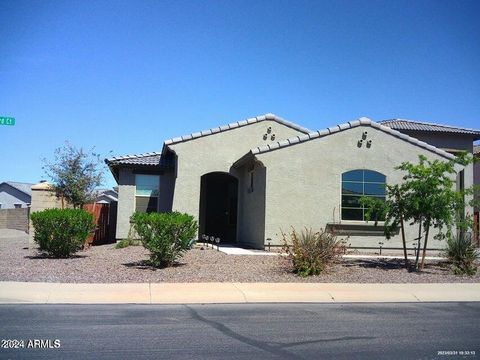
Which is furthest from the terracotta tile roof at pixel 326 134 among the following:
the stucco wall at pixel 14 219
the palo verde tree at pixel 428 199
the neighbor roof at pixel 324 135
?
the stucco wall at pixel 14 219

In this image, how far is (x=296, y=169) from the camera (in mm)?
18547

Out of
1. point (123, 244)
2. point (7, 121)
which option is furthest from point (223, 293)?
point (123, 244)

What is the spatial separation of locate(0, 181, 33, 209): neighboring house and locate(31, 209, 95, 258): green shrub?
160 feet

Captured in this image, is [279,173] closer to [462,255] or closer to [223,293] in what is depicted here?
[462,255]

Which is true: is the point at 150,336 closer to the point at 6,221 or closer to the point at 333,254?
the point at 333,254

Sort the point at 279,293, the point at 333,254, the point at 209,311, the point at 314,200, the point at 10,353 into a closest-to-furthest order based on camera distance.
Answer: the point at 10,353, the point at 209,311, the point at 279,293, the point at 333,254, the point at 314,200

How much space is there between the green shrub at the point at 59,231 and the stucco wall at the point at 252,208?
248 inches

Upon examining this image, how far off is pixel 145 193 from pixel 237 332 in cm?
1518

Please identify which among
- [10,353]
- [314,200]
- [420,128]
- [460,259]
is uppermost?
[420,128]

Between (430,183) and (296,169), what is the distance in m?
5.36

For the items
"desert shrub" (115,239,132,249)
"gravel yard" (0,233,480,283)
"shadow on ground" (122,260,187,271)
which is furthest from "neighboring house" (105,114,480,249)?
"shadow on ground" (122,260,187,271)

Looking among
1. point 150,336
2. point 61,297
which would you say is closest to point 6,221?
point 61,297

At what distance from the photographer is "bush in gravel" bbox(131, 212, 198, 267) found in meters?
13.8

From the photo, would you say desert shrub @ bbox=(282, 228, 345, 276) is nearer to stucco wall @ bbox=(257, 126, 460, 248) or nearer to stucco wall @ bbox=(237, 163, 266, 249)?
stucco wall @ bbox=(257, 126, 460, 248)
